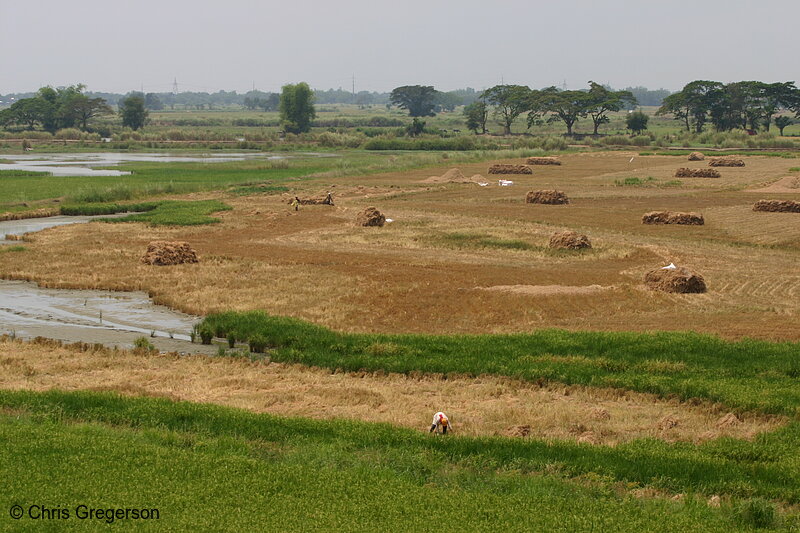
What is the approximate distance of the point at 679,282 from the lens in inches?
889

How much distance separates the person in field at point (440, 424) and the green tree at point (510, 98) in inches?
4876

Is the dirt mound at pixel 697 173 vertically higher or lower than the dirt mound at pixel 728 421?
higher

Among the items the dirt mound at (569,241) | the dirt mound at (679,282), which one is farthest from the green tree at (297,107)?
the dirt mound at (679,282)

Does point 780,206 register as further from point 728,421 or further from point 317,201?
point 728,421

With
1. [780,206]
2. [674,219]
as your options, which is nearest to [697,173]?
[780,206]

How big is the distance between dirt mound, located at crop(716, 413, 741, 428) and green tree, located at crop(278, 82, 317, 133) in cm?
12469

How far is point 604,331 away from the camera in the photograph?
58.8 ft

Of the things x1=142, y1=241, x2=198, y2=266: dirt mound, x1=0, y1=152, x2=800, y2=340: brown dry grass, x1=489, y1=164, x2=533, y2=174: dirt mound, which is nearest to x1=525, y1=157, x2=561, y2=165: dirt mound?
x1=489, y1=164, x2=533, y2=174: dirt mound

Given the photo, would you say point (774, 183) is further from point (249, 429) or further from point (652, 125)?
point (652, 125)

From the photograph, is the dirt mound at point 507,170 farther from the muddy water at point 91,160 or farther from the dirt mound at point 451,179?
the muddy water at point 91,160

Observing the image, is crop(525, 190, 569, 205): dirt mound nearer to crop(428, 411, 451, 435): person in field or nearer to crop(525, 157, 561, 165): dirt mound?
crop(525, 157, 561, 165): dirt mound

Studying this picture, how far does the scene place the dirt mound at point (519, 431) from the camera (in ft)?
40.3

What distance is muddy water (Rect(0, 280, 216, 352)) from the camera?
62.9ft

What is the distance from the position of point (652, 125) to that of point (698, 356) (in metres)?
154
